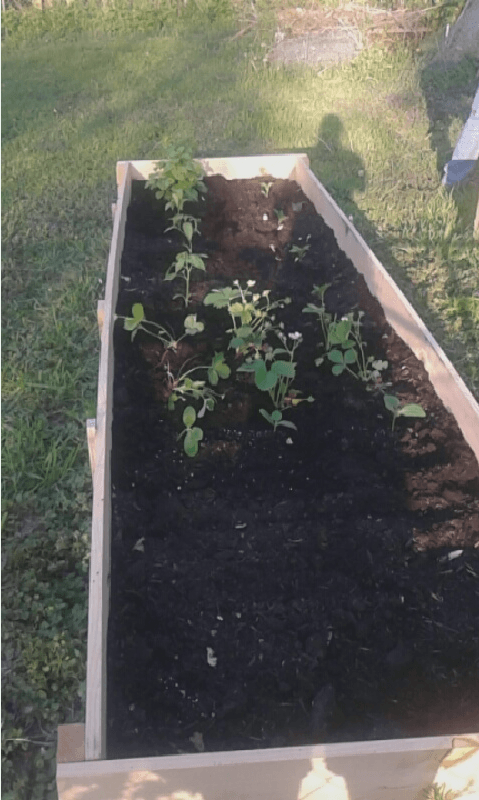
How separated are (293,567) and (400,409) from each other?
760mm

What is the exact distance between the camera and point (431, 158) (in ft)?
17.3

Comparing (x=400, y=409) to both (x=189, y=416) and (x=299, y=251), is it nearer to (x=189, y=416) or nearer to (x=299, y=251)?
(x=189, y=416)

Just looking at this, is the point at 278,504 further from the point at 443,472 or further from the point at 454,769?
the point at 454,769

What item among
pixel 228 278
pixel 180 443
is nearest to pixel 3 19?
pixel 228 278

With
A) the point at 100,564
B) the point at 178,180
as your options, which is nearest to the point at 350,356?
the point at 100,564

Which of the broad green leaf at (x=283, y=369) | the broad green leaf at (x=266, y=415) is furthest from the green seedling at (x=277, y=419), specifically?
the broad green leaf at (x=283, y=369)

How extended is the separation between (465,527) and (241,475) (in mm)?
732

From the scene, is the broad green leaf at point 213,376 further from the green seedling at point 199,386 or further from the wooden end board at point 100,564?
the wooden end board at point 100,564

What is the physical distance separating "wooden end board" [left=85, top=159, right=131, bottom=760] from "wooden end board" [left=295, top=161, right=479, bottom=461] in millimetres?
1193

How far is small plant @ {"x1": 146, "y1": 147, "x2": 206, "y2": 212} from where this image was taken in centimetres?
382

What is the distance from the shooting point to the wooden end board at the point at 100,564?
1.53 metres

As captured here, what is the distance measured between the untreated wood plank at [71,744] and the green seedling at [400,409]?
140cm

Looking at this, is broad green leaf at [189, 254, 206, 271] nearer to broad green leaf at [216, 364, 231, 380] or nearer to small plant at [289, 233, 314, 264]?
small plant at [289, 233, 314, 264]

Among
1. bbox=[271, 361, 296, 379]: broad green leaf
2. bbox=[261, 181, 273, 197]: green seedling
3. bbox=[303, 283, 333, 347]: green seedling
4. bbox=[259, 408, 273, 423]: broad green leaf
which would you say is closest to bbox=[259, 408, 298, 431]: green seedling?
bbox=[259, 408, 273, 423]: broad green leaf
